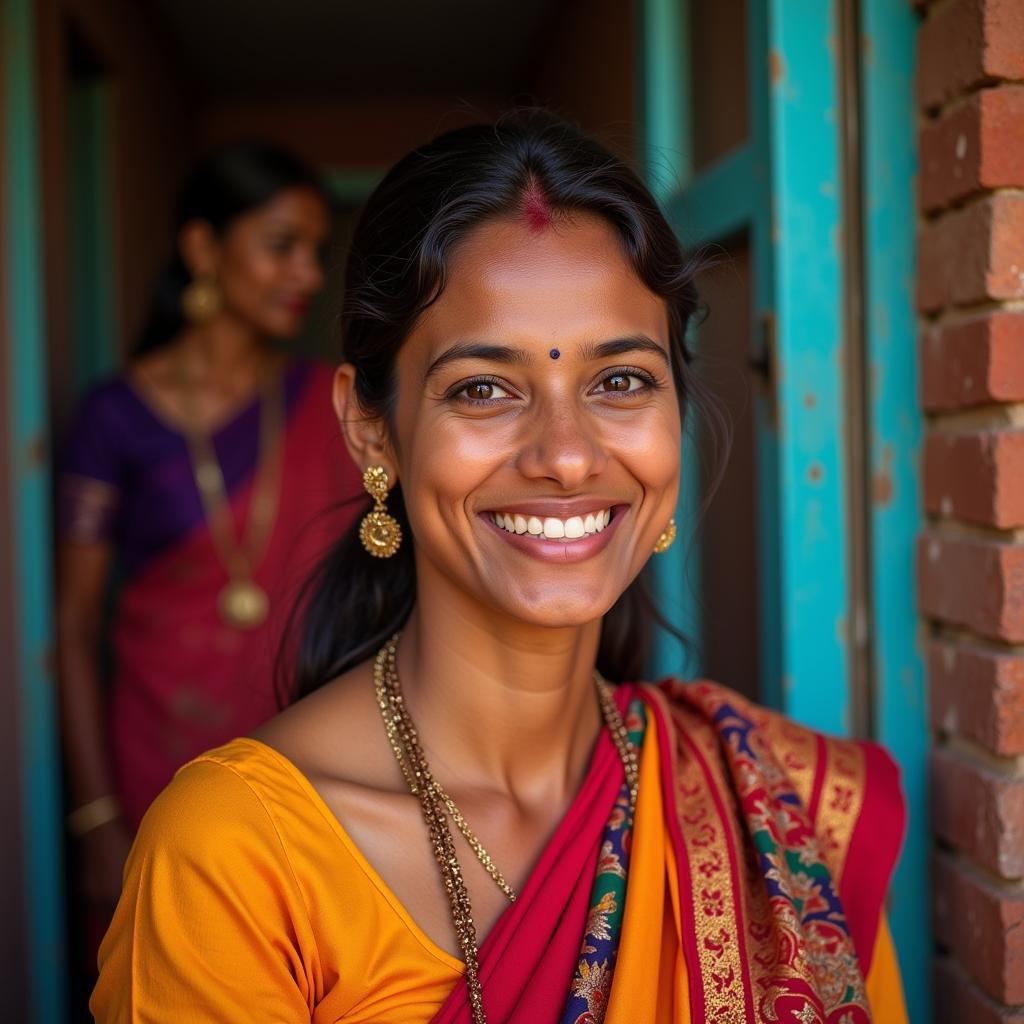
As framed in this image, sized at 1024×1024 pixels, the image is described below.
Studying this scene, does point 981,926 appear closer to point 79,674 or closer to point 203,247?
point 79,674

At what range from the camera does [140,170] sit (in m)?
4.62

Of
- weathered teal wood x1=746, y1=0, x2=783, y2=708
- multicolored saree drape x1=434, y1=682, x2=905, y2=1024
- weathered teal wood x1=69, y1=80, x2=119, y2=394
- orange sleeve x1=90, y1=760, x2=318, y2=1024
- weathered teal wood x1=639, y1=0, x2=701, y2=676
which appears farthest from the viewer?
weathered teal wood x1=69, y1=80, x2=119, y2=394

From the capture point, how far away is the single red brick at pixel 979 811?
4.78 feet

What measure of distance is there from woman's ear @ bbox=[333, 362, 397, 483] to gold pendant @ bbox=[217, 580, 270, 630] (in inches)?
61.4

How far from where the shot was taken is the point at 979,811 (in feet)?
5.00

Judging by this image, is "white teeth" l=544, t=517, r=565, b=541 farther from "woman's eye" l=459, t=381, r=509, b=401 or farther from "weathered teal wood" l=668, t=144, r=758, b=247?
"weathered teal wood" l=668, t=144, r=758, b=247

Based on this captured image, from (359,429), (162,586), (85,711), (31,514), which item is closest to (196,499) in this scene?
(162,586)

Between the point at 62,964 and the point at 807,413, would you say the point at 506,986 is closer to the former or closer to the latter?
the point at 807,413

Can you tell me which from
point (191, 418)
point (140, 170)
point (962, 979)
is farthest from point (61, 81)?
point (962, 979)

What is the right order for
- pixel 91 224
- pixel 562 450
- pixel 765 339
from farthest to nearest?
pixel 91 224
pixel 765 339
pixel 562 450

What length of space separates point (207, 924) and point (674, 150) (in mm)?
1765

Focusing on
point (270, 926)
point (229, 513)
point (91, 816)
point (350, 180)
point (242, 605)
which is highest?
point (350, 180)

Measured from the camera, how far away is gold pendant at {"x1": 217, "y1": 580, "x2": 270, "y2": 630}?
302 centimetres

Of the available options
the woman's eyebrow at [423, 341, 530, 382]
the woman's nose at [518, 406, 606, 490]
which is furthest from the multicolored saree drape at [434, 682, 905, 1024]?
the woman's eyebrow at [423, 341, 530, 382]
